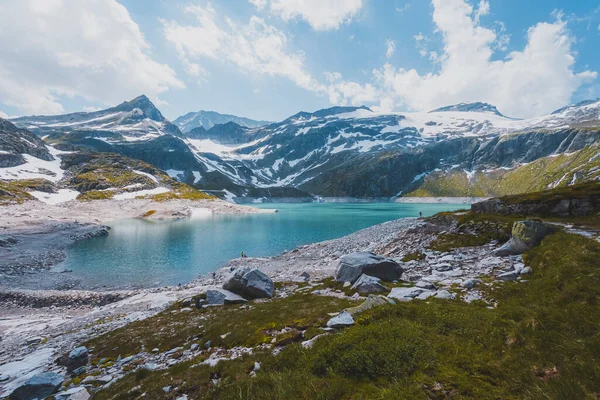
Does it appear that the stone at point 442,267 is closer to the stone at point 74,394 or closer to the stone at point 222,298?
the stone at point 222,298

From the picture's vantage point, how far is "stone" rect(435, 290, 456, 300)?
14703mm

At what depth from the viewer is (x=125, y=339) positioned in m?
16.9

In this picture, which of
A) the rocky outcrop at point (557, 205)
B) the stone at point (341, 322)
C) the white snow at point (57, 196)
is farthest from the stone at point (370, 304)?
the white snow at point (57, 196)

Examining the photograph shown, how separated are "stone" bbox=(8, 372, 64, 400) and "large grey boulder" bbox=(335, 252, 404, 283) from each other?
18258 millimetres

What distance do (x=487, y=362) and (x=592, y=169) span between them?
285871 millimetres

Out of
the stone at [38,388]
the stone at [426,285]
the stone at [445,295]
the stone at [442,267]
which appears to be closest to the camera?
the stone at [38,388]

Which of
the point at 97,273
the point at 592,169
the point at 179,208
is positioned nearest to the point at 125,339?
the point at 97,273

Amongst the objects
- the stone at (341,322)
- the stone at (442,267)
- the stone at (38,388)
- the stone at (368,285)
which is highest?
the stone at (341,322)

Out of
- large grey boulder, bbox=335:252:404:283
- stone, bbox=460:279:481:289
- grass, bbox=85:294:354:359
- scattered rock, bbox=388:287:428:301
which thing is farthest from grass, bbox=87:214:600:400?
large grey boulder, bbox=335:252:404:283

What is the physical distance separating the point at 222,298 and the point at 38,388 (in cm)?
1190

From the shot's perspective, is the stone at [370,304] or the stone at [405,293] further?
the stone at [405,293]

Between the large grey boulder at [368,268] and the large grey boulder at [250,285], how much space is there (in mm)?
6265

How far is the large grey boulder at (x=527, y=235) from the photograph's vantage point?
795 inches

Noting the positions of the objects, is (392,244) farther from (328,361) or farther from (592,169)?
(592,169)
